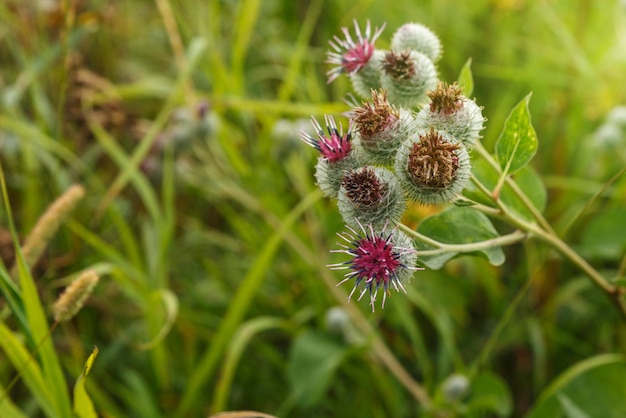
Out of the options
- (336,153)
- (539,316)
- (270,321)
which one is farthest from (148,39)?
(336,153)

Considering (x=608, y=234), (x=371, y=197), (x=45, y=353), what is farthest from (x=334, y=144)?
(x=608, y=234)

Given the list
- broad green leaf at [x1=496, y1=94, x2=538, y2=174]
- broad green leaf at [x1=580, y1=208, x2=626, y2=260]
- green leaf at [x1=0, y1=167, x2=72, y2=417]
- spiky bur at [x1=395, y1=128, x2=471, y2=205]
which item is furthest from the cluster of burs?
broad green leaf at [x1=580, y1=208, x2=626, y2=260]

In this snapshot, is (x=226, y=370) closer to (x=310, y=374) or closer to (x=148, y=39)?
(x=310, y=374)

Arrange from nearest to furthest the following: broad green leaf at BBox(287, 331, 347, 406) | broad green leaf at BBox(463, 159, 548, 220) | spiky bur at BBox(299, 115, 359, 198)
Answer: spiky bur at BBox(299, 115, 359, 198) → broad green leaf at BBox(463, 159, 548, 220) → broad green leaf at BBox(287, 331, 347, 406)

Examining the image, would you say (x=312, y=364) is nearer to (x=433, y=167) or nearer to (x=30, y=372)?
(x=30, y=372)

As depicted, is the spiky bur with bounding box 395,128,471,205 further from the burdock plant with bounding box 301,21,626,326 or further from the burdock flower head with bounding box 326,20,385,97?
the burdock flower head with bounding box 326,20,385,97
